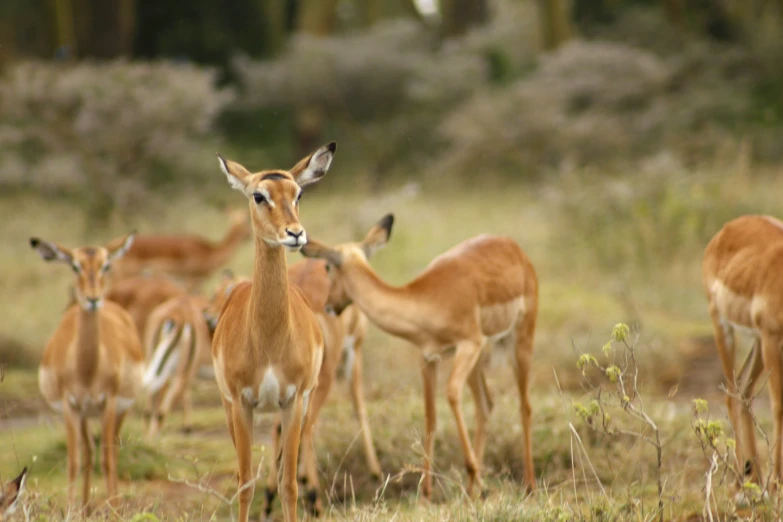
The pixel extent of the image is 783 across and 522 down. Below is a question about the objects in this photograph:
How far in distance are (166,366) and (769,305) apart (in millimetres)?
4597

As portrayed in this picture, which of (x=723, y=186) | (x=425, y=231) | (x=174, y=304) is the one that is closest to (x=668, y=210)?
(x=723, y=186)

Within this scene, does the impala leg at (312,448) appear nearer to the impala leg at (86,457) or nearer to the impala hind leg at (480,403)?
the impala hind leg at (480,403)

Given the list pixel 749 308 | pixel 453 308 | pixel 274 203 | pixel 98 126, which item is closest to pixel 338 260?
pixel 453 308

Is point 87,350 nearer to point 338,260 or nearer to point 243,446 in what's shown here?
point 338,260

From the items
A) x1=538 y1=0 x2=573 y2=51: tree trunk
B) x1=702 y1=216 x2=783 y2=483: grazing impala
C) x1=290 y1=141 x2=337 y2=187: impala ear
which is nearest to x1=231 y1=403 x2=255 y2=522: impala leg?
x1=290 y1=141 x2=337 y2=187: impala ear

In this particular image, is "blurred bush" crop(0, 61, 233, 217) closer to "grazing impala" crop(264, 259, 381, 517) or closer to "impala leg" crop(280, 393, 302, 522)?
"grazing impala" crop(264, 259, 381, 517)

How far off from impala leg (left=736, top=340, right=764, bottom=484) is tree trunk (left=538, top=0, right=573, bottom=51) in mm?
17525

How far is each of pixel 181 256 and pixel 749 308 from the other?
25.9ft

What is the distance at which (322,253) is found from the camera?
5219mm

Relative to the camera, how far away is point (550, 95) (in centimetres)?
1897

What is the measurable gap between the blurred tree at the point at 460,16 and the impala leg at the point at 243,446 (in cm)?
2217

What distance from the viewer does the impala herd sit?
13.2 feet

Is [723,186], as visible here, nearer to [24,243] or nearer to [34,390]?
[34,390]

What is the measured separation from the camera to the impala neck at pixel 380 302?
5242mm
